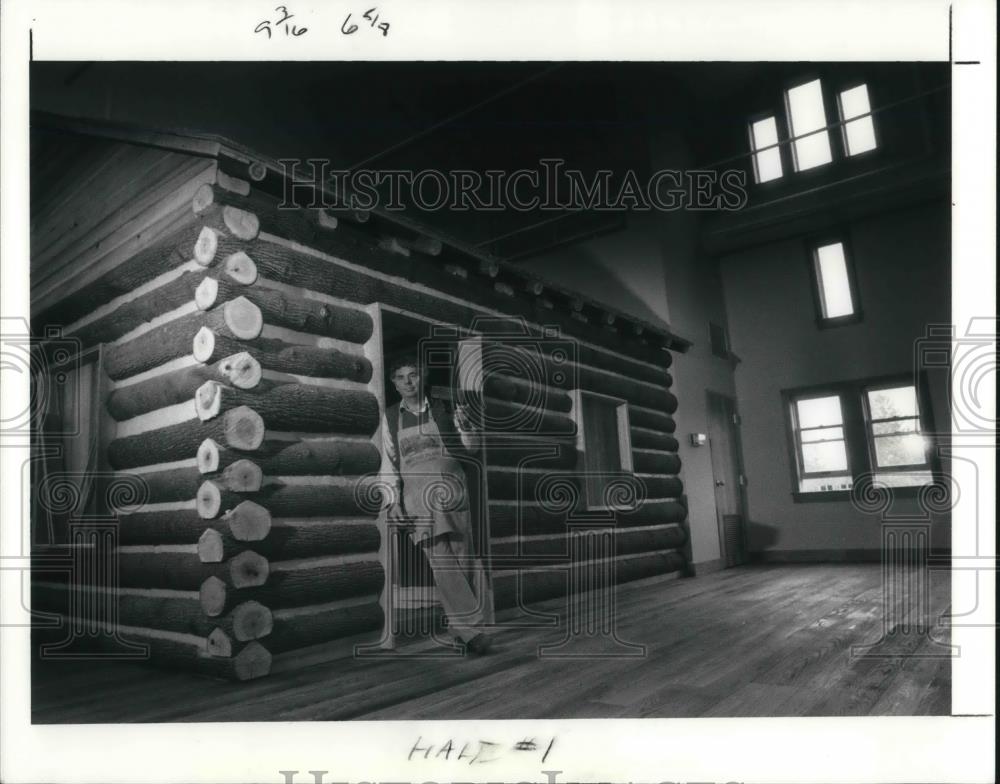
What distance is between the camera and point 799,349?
685 centimetres

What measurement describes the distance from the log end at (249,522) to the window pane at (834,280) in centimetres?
542

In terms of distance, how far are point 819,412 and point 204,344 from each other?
5.52 metres

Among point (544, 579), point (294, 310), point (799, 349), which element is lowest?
point (544, 579)

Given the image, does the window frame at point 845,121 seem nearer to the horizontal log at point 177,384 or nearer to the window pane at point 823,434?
the window pane at point 823,434

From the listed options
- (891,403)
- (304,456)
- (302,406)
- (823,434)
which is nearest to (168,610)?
(304,456)

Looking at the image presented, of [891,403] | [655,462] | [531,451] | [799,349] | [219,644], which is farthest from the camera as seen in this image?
[655,462]

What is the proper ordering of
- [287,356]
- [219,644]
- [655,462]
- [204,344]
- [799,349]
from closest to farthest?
[219,644] < [204,344] < [287,356] < [799,349] < [655,462]

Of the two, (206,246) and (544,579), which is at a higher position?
(206,246)

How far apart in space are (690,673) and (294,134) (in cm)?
418

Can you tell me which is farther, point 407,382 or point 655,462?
point 655,462

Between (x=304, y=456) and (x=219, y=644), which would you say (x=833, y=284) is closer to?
(x=304, y=456)

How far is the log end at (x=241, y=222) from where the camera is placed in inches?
141

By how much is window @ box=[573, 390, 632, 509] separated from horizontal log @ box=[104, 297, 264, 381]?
380 cm

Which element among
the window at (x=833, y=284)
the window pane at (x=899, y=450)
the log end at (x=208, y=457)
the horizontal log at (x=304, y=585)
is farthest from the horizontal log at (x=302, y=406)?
the window at (x=833, y=284)
